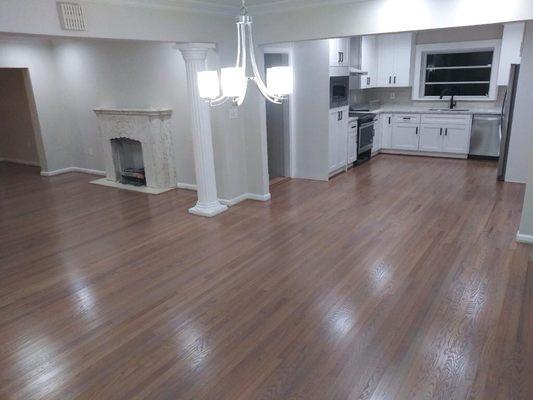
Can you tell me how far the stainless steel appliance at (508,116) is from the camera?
218 inches

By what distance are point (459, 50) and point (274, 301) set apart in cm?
674

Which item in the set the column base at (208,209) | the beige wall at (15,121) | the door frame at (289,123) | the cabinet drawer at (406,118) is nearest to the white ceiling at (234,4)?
the door frame at (289,123)

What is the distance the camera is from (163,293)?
3244 mm

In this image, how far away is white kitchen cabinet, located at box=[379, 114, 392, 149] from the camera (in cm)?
802

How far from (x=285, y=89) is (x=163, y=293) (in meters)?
1.86

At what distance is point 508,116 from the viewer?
18.8 feet

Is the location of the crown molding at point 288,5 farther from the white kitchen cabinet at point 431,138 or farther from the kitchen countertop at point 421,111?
the white kitchen cabinet at point 431,138

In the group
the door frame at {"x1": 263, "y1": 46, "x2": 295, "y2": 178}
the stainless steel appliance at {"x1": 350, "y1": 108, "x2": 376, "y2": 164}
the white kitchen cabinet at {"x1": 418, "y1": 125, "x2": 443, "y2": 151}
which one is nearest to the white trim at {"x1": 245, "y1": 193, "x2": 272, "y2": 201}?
the door frame at {"x1": 263, "y1": 46, "x2": 295, "y2": 178}

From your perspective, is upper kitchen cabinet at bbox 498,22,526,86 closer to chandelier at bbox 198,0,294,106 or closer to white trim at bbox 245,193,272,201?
white trim at bbox 245,193,272,201

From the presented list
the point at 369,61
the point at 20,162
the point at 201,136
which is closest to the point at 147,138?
the point at 201,136

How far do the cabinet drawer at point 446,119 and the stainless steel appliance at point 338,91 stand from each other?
6.54 ft

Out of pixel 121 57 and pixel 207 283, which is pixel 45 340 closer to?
pixel 207 283

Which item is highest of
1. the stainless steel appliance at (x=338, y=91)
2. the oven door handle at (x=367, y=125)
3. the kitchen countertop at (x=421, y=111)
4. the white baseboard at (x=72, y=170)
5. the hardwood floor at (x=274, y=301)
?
the stainless steel appliance at (x=338, y=91)

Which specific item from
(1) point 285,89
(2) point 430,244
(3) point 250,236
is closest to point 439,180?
(2) point 430,244
